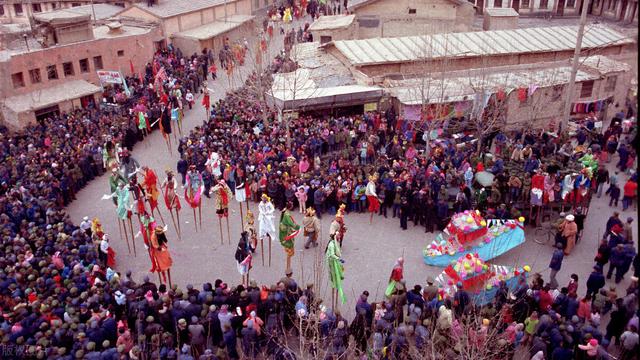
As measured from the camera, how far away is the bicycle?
18.6 meters

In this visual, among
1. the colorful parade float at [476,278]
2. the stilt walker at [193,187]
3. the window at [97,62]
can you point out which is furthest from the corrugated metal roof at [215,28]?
the colorful parade float at [476,278]

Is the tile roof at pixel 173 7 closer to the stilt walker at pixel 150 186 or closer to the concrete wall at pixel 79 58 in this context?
the concrete wall at pixel 79 58

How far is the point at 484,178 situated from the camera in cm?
1964

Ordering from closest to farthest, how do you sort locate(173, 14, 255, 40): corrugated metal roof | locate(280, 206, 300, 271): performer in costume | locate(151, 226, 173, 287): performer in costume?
locate(151, 226, 173, 287): performer in costume → locate(280, 206, 300, 271): performer in costume → locate(173, 14, 255, 40): corrugated metal roof

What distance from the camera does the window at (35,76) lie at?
29.0 meters

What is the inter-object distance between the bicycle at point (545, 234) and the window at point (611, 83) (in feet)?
38.7

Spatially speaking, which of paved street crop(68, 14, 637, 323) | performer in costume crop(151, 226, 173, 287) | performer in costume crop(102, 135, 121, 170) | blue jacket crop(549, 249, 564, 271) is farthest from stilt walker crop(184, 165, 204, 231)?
blue jacket crop(549, 249, 564, 271)

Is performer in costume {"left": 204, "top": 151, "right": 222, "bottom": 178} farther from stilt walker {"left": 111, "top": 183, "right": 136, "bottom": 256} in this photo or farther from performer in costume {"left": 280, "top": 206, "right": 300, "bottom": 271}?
performer in costume {"left": 280, "top": 206, "right": 300, "bottom": 271}

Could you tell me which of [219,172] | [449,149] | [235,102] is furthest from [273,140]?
[449,149]

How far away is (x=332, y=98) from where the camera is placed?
2609 centimetres

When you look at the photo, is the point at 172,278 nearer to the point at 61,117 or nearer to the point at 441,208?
the point at 441,208

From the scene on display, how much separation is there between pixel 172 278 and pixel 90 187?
8.42 meters

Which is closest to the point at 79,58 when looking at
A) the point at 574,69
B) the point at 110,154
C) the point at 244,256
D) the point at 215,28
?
the point at 110,154

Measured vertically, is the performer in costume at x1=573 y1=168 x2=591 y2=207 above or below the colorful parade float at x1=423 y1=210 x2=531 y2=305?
above
